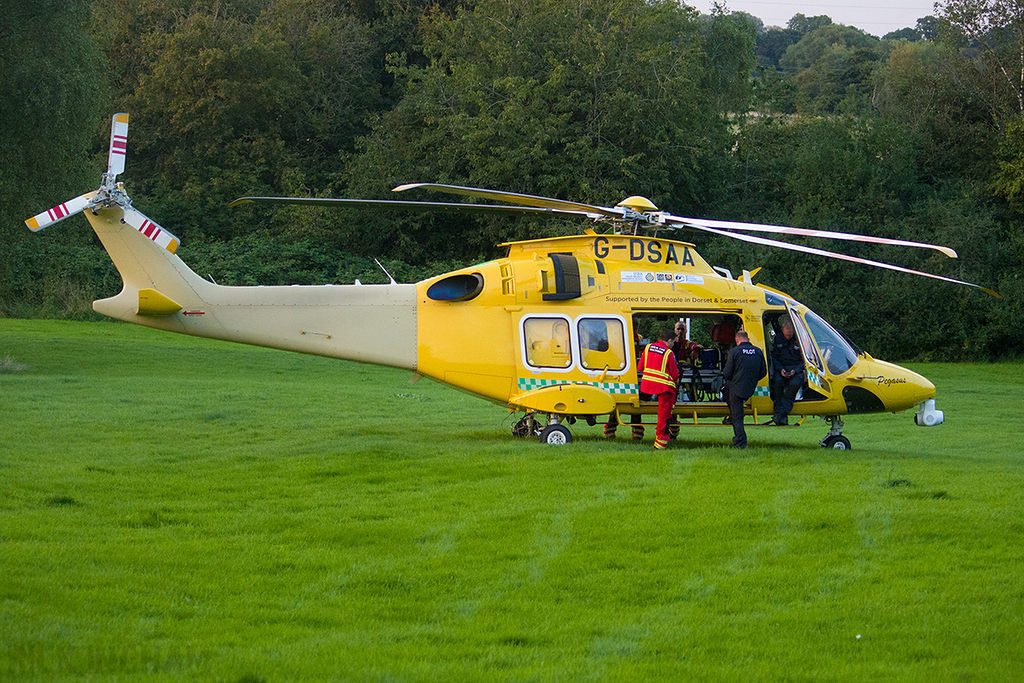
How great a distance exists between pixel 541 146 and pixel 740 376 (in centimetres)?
2524

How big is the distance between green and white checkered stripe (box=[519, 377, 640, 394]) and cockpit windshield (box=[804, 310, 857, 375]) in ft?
9.53

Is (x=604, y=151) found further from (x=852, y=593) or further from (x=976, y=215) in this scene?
(x=852, y=593)

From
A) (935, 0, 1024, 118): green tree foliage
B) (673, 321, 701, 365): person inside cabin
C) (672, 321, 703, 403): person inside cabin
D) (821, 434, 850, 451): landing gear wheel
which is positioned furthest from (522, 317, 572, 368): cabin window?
(935, 0, 1024, 118): green tree foliage

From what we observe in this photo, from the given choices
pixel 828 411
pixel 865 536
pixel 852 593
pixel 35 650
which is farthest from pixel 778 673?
pixel 828 411

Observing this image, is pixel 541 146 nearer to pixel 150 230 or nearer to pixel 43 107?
Answer: pixel 43 107

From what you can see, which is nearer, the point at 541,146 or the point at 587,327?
the point at 587,327

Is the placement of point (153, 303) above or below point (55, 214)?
below

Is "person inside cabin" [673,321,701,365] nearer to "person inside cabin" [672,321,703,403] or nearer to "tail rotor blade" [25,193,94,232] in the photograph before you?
"person inside cabin" [672,321,703,403]

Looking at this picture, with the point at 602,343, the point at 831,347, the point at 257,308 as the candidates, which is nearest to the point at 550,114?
the point at 831,347

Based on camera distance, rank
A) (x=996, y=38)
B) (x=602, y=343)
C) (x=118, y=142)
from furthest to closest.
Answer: (x=996, y=38) < (x=602, y=343) < (x=118, y=142)

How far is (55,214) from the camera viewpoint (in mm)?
12398

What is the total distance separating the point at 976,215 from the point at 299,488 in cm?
3590

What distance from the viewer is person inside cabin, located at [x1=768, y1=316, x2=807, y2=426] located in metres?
14.0

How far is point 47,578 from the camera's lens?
6449 mm
